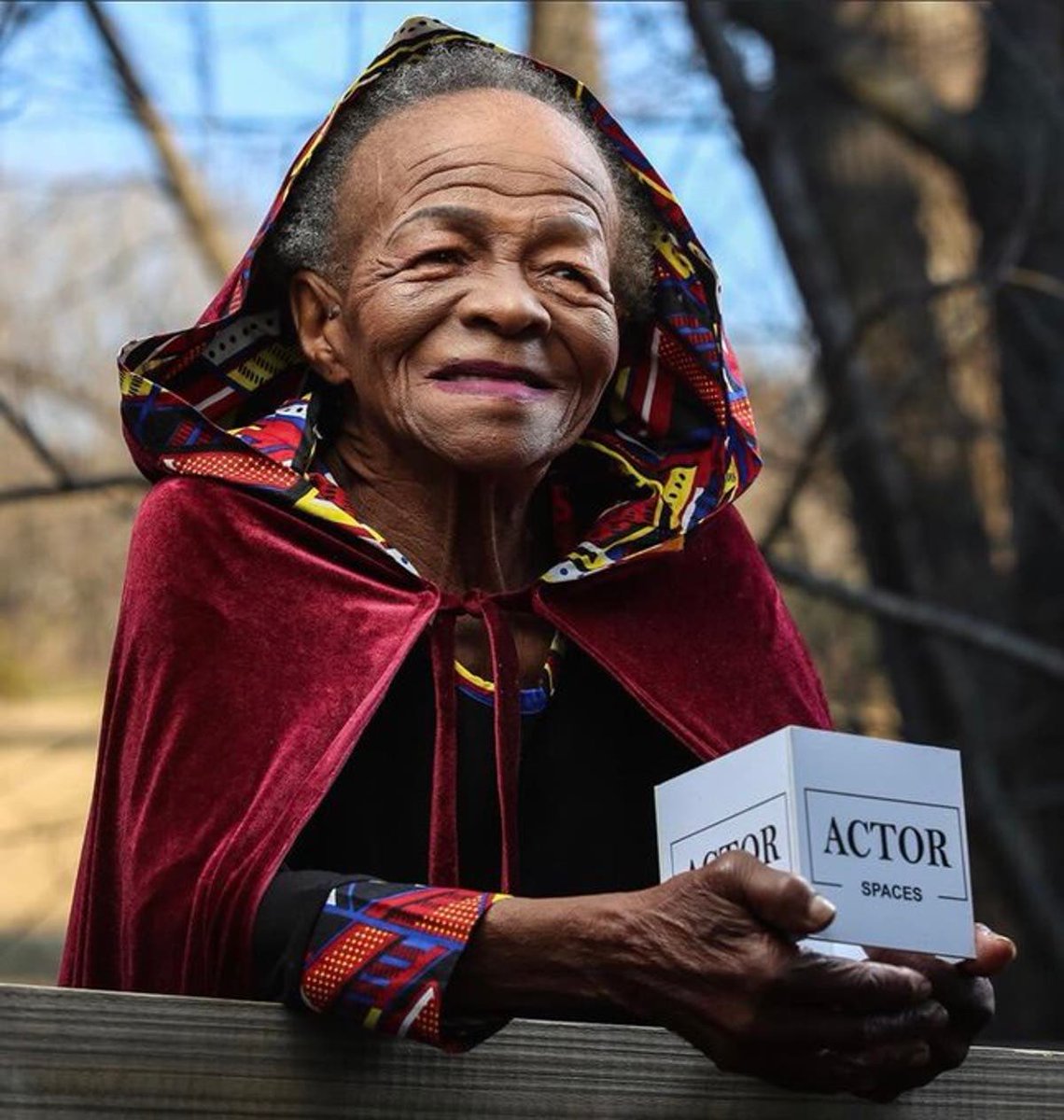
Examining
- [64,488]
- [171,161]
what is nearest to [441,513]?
[64,488]

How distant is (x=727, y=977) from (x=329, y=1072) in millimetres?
439

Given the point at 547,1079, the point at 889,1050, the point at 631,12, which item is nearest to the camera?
the point at 889,1050

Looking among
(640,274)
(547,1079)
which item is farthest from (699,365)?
(547,1079)

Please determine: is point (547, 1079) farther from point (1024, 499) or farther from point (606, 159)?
point (1024, 499)

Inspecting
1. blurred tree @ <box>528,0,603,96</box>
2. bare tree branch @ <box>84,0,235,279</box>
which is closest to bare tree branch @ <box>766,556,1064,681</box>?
blurred tree @ <box>528,0,603,96</box>

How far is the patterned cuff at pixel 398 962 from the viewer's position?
2.41 m

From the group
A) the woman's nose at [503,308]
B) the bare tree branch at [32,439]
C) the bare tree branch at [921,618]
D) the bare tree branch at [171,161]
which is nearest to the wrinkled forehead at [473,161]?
the woman's nose at [503,308]

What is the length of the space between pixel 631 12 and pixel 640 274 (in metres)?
3.06

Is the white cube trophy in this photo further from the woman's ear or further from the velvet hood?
the woman's ear

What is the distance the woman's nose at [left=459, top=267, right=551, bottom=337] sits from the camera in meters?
2.95

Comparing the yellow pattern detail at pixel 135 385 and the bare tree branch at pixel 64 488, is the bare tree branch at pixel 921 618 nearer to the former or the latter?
the bare tree branch at pixel 64 488

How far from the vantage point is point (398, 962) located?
243cm

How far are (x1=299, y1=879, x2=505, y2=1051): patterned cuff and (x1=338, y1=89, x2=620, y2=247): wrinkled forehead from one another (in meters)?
0.96

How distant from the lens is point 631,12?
6215 millimetres
